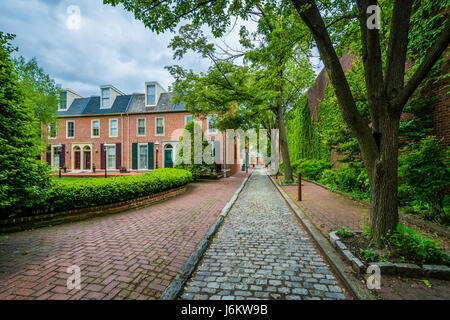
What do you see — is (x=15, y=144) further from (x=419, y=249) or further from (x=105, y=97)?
(x=105, y=97)

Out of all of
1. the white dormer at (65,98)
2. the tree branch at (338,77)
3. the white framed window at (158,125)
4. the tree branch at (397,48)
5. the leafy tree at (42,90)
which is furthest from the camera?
Result: the white dormer at (65,98)

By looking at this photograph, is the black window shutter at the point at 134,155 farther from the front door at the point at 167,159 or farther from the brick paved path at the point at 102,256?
the brick paved path at the point at 102,256

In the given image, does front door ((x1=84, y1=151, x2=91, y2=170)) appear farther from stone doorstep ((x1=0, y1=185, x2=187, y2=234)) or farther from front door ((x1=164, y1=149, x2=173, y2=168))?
stone doorstep ((x1=0, y1=185, x2=187, y2=234))

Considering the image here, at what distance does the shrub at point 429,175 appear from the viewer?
13.3 feet

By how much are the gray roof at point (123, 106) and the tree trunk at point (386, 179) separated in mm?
19482

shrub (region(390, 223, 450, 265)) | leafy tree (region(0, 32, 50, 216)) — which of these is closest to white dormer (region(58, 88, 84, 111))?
leafy tree (region(0, 32, 50, 216))

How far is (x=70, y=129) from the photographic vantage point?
877 inches

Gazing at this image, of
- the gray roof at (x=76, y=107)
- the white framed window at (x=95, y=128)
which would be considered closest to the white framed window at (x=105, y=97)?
the white framed window at (x=95, y=128)

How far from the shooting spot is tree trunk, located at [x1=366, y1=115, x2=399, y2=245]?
2.80 m

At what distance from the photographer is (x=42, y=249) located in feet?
10.6

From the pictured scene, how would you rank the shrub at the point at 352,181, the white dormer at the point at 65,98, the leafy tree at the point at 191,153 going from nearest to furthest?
the shrub at the point at 352,181
the leafy tree at the point at 191,153
the white dormer at the point at 65,98

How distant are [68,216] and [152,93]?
19496 millimetres
